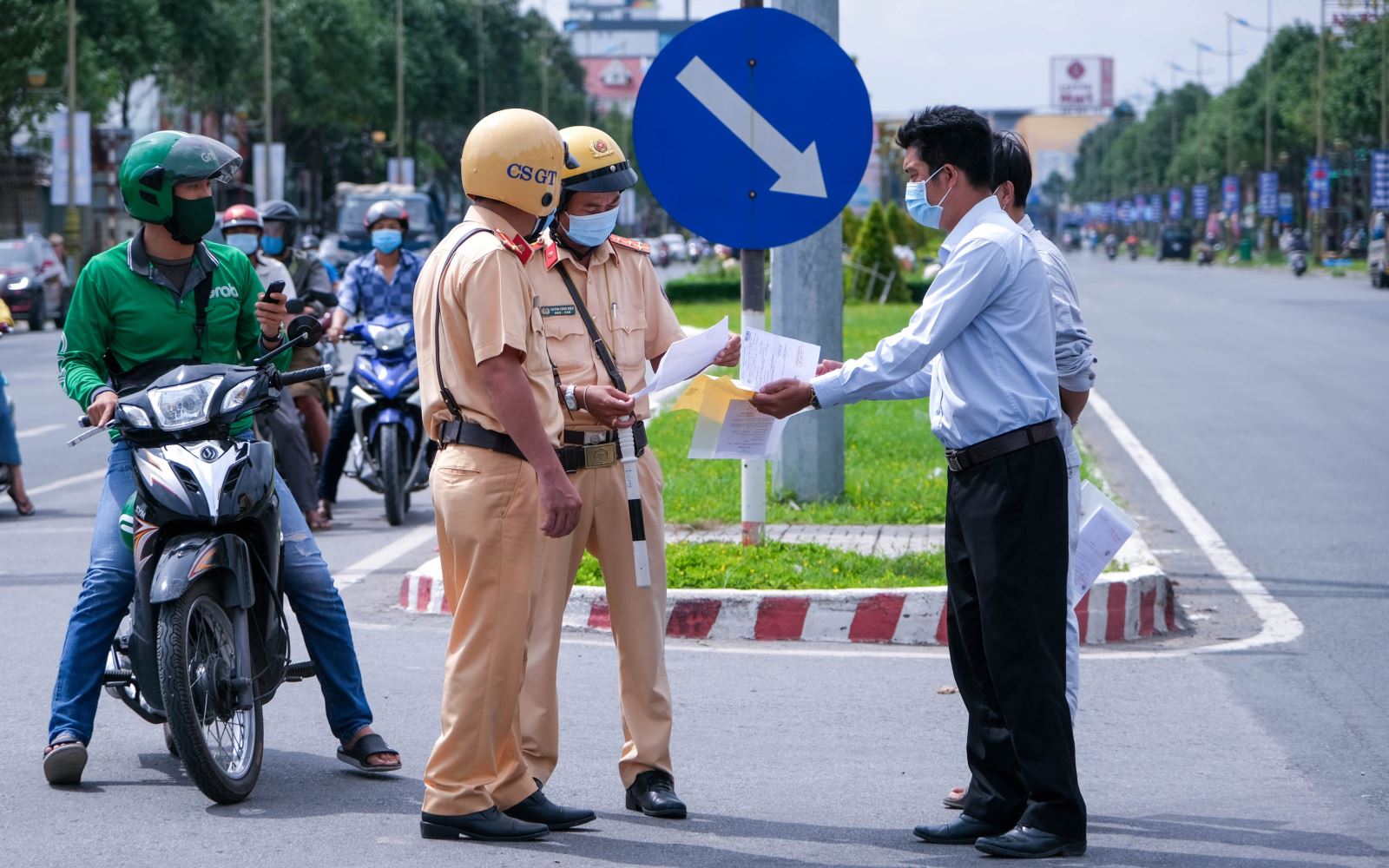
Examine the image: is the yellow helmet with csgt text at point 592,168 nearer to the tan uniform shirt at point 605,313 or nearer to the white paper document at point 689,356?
the tan uniform shirt at point 605,313

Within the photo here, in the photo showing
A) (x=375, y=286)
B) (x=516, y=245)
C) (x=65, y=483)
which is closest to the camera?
(x=516, y=245)

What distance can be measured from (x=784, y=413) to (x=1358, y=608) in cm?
425

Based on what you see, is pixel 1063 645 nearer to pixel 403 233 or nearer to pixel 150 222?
pixel 150 222

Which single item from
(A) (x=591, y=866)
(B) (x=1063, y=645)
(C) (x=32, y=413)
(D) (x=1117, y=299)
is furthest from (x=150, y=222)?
(D) (x=1117, y=299)

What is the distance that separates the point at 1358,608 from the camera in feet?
26.3

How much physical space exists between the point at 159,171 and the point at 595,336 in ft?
4.46

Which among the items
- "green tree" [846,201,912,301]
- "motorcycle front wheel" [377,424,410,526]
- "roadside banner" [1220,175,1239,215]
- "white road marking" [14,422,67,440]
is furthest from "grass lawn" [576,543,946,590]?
"roadside banner" [1220,175,1239,215]

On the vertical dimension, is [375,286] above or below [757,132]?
below

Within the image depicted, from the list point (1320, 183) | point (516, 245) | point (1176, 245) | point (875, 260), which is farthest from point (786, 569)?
point (1176, 245)

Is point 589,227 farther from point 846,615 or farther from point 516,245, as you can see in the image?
point 846,615

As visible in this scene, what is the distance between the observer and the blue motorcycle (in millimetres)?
10352

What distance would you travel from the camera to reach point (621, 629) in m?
4.95

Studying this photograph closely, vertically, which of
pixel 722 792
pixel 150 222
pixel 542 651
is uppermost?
pixel 150 222

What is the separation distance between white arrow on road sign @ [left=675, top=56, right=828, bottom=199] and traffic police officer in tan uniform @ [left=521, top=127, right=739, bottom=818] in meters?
2.21
